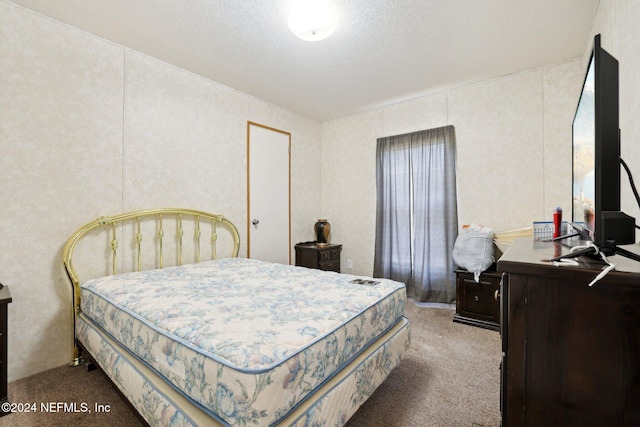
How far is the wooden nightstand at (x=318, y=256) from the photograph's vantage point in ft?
12.5

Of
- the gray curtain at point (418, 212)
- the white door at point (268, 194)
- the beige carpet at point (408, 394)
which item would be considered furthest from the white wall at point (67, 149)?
the gray curtain at point (418, 212)

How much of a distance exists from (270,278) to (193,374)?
1106mm

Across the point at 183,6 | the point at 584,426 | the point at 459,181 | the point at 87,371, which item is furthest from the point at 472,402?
the point at 183,6

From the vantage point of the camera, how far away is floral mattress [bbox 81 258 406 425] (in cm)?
103

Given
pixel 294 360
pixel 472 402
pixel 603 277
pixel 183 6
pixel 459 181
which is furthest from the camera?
pixel 459 181

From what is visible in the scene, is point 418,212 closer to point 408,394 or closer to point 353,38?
point 353,38

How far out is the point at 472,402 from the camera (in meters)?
1.71

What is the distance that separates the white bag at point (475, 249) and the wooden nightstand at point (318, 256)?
5.27ft

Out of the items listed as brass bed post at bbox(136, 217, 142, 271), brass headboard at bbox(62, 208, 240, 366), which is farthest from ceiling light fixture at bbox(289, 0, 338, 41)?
brass bed post at bbox(136, 217, 142, 271)

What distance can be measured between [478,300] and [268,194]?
2633 millimetres

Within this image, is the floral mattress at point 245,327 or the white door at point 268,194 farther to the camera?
the white door at point 268,194

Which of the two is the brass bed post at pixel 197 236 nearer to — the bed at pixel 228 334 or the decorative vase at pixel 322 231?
the bed at pixel 228 334

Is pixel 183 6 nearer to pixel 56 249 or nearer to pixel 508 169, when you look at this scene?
pixel 56 249

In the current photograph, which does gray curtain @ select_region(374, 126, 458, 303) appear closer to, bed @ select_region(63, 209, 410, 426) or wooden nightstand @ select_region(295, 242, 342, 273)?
wooden nightstand @ select_region(295, 242, 342, 273)
